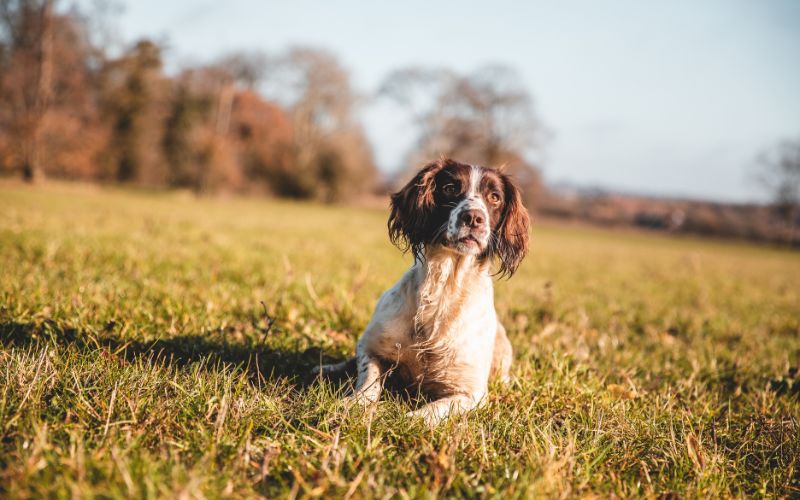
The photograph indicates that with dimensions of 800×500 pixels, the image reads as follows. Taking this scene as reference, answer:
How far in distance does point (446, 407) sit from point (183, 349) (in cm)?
175

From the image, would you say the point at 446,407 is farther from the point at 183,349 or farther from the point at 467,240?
the point at 183,349

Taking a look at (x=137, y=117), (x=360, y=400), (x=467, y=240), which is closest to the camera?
(x=360, y=400)

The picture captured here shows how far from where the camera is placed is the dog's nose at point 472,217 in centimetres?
298

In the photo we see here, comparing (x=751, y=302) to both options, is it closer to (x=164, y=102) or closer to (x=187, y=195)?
(x=187, y=195)

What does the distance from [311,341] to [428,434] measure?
5.58ft

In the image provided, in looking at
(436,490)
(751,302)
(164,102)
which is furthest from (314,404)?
(164,102)

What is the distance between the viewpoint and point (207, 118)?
41156 mm

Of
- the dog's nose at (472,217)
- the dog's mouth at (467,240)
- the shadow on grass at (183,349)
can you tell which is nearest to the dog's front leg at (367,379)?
the shadow on grass at (183,349)

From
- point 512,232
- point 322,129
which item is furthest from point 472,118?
point 512,232

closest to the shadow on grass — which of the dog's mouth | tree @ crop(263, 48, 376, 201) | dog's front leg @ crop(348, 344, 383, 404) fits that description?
dog's front leg @ crop(348, 344, 383, 404)

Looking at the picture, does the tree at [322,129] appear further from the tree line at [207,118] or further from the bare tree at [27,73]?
the bare tree at [27,73]

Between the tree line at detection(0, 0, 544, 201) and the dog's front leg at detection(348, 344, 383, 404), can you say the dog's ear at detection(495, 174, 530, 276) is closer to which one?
the dog's front leg at detection(348, 344, 383, 404)

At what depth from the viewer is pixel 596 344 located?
4.62 meters

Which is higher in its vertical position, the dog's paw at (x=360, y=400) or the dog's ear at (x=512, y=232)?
the dog's ear at (x=512, y=232)
